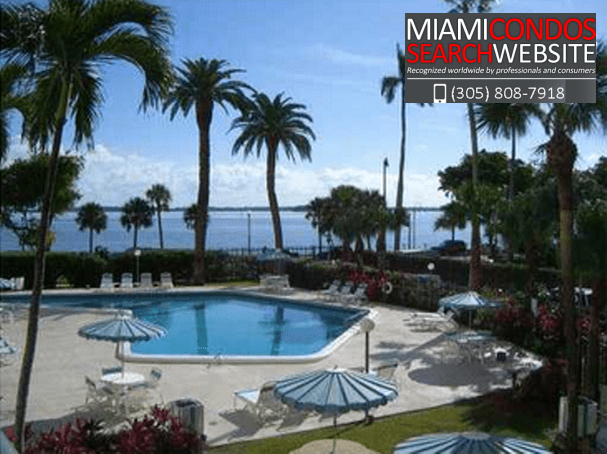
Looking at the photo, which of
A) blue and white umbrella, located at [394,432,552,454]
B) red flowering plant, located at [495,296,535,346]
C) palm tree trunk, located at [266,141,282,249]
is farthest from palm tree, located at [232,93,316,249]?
blue and white umbrella, located at [394,432,552,454]

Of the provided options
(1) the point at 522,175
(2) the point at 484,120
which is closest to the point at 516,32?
(2) the point at 484,120

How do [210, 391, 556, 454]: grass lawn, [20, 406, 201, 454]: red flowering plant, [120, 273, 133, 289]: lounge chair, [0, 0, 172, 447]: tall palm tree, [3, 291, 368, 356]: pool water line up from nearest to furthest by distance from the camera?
[0, 0, 172, 447]: tall palm tree < [20, 406, 201, 454]: red flowering plant < [210, 391, 556, 454]: grass lawn < [3, 291, 368, 356]: pool water < [120, 273, 133, 289]: lounge chair

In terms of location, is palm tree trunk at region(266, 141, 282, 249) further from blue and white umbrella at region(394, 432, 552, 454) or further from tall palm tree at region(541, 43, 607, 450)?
blue and white umbrella at region(394, 432, 552, 454)

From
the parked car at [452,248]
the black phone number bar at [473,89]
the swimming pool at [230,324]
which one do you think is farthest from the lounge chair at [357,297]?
the parked car at [452,248]

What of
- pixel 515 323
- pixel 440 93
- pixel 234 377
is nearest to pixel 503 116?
pixel 440 93

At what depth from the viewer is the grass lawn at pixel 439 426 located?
36.6 ft

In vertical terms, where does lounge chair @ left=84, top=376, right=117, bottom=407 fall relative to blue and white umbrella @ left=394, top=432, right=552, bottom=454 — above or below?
below

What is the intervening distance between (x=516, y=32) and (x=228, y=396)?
12.3m

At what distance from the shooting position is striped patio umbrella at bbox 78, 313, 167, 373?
13.3 metres

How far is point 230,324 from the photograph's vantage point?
24828 mm

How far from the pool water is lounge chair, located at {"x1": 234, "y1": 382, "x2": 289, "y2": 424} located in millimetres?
7051

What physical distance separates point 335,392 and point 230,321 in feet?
54.8

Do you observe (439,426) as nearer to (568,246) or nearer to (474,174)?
(568,246)

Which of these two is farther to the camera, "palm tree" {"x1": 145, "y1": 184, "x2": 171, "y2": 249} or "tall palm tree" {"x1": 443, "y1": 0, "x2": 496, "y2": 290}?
"palm tree" {"x1": 145, "y1": 184, "x2": 171, "y2": 249}
